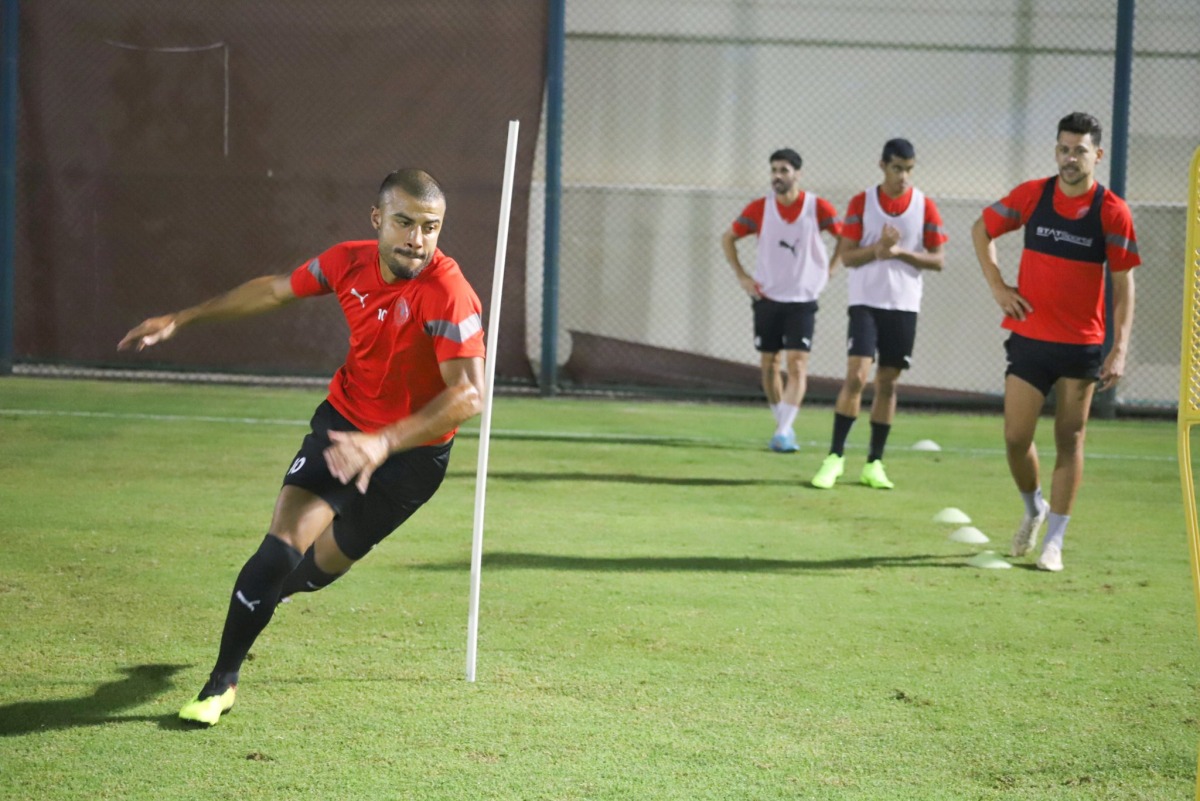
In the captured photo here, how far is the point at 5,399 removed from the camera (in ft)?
38.7

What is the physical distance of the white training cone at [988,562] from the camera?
6.89m

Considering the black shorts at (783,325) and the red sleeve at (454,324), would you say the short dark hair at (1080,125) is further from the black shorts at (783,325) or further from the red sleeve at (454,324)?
the black shorts at (783,325)

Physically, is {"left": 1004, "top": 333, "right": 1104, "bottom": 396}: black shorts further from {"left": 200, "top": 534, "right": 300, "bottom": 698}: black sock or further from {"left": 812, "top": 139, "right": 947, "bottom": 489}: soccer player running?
{"left": 200, "top": 534, "right": 300, "bottom": 698}: black sock

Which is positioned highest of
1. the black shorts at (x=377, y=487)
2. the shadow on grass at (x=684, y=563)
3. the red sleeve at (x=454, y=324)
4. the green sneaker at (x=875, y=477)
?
the red sleeve at (x=454, y=324)

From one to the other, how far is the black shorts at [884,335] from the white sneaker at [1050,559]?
260cm

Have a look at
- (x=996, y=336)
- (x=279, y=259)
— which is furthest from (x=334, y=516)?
(x=996, y=336)

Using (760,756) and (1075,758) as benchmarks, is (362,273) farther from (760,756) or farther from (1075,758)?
(1075,758)

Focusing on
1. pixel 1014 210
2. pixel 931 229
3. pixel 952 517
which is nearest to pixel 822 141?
pixel 931 229

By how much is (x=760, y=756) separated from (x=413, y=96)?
11.0 meters

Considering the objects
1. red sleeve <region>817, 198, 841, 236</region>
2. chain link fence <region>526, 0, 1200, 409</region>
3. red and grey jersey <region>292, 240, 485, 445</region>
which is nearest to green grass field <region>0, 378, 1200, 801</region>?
red and grey jersey <region>292, 240, 485, 445</region>

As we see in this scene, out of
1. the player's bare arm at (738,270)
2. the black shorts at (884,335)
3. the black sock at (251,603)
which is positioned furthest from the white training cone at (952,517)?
the black sock at (251,603)

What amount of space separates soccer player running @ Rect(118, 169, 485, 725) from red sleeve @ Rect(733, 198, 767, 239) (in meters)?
6.96

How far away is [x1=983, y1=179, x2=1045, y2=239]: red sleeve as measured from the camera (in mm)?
6902

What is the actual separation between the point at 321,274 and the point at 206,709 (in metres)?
1.53
